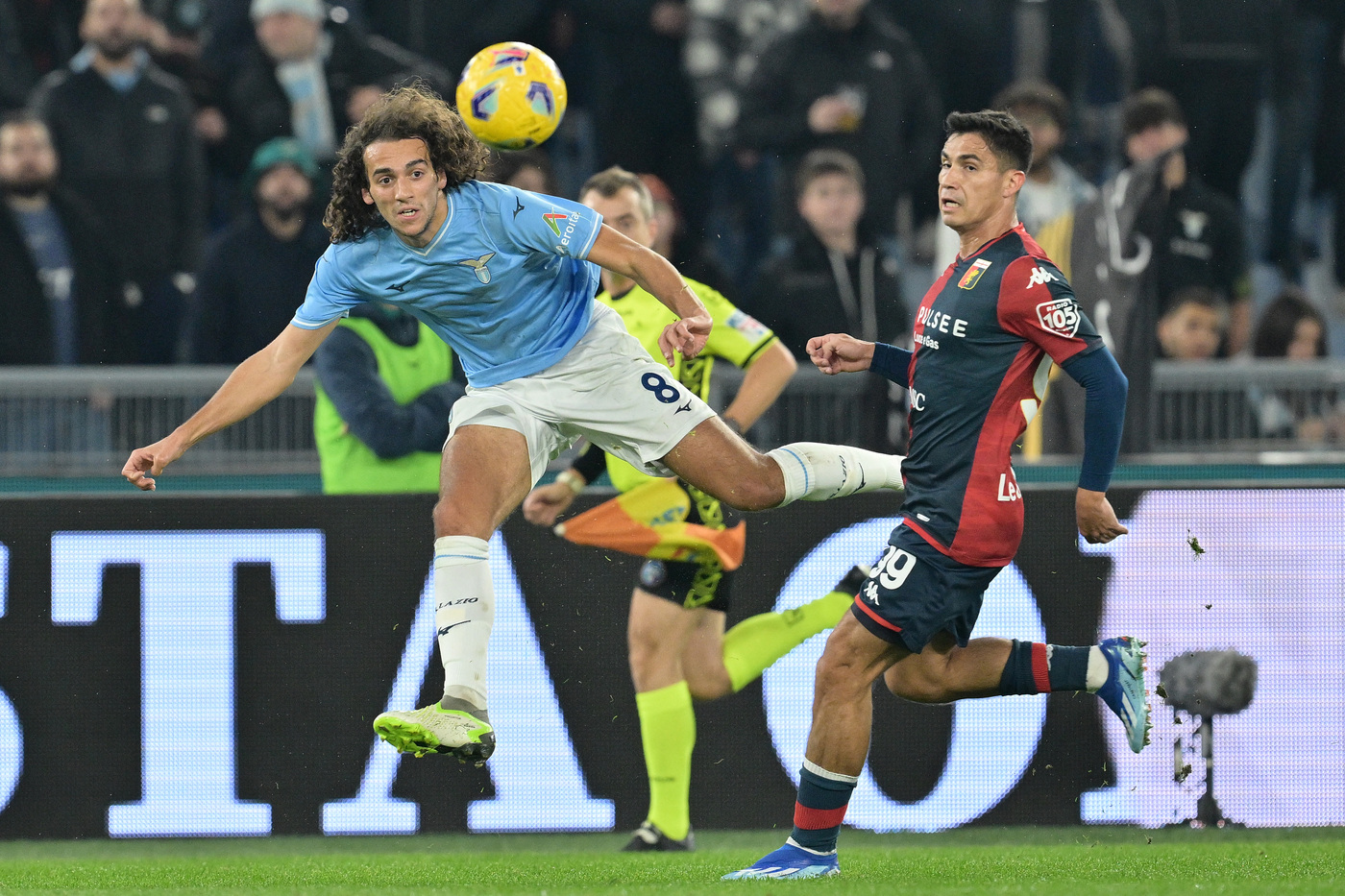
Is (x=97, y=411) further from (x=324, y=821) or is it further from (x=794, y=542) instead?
(x=794, y=542)

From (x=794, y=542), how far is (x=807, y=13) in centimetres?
392

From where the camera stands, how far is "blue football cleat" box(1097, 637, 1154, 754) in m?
5.15

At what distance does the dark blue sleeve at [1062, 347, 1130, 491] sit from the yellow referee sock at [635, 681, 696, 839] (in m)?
1.91

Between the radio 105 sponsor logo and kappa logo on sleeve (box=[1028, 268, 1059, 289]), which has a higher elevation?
kappa logo on sleeve (box=[1028, 268, 1059, 289])

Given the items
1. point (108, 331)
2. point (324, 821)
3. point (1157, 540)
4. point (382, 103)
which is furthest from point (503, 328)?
point (108, 331)

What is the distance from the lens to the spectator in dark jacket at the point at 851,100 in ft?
30.5

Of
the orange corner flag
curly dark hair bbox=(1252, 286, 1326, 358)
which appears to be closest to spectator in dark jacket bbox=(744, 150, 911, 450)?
curly dark hair bbox=(1252, 286, 1326, 358)

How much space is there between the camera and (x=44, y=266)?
352 inches

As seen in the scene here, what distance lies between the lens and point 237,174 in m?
9.47

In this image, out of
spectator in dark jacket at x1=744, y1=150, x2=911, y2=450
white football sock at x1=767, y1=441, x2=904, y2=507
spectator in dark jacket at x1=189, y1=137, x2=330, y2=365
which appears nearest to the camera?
white football sock at x1=767, y1=441, x2=904, y2=507

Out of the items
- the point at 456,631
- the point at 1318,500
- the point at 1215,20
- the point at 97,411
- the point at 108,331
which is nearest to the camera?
the point at 456,631

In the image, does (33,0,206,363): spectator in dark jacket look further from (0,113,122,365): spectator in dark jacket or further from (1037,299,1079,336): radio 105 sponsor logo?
(1037,299,1079,336): radio 105 sponsor logo

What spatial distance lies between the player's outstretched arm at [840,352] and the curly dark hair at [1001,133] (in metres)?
0.67

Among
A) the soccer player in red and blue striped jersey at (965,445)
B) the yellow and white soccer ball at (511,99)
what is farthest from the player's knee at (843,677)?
the yellow and white soccer ball at (511,99)
